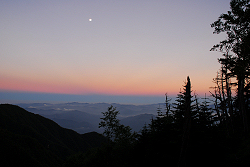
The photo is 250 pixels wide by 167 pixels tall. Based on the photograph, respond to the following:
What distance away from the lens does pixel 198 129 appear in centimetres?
1552

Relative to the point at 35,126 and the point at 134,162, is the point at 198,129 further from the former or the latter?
the point at 35,126

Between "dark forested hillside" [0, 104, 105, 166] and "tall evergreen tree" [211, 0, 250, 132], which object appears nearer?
"tall evergreen tree" [211, 0, 250, 132]

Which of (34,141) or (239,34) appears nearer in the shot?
(239,34)

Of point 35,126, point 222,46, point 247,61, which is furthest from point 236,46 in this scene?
point 35,126

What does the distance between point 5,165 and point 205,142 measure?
249 ft

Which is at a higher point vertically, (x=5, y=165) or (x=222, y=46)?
(x=222, y=46)

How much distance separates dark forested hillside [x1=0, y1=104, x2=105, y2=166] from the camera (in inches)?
2530

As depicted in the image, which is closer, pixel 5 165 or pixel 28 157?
pixel 5 165

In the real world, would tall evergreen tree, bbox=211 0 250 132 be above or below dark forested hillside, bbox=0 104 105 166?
above

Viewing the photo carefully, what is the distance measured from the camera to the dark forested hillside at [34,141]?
211ft

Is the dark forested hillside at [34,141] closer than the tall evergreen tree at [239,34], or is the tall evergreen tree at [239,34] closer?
the tall evergreen tree at [239,34]

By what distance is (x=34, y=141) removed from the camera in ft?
286

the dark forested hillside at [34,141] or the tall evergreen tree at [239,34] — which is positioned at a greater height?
the tall evergreen tree at [239,34]

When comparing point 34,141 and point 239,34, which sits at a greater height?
point 239,34
